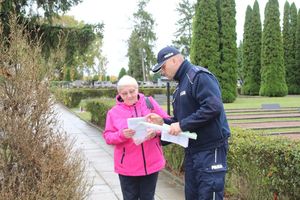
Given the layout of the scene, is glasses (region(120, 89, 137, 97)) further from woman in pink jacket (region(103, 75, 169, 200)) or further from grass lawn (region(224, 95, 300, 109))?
grass lawn (region(224, 95, 300, 109))

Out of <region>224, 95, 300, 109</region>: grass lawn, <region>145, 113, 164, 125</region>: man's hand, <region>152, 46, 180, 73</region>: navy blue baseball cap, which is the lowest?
<region>224, 95, 300, 109</region>: grass lawn

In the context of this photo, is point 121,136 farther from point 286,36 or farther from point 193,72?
point 286,36

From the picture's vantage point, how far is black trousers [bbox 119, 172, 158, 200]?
12.7 ft

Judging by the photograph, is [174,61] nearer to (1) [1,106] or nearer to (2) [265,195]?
(1) [1,106]

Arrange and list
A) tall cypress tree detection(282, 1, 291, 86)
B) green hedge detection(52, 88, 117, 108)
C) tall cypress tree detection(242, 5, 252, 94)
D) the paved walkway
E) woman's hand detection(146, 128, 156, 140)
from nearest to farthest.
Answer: woman's hand detection(146, 128, 156, 140)
the paved walkway
green hedge detection(52, 88, 117, 108)
tall cypress tree detection(242, 5, 252, 94)
tall cypress tree detection(282, 1, 291, 86)

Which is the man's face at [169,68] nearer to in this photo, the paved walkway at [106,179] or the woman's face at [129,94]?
the woman's face at [129,94]

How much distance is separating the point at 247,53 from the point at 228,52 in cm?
1047

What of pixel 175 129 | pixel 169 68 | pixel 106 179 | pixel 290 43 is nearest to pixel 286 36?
pixel 290 43

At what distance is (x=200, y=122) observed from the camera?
3080mm

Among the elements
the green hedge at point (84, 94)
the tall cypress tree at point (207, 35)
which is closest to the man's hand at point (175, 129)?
the green hedge at point (84, 94)

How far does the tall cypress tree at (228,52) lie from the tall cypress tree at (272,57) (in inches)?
285

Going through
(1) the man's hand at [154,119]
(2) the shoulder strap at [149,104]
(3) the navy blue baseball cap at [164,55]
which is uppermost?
(3) the navy blue baseball cap at [164,55]

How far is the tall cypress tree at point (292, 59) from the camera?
39.6 metres

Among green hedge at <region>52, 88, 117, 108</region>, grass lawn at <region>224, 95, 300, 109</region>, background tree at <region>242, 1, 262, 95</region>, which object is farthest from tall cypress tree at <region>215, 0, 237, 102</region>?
green hedge at <region>52, 88, 117, 108</region>
